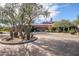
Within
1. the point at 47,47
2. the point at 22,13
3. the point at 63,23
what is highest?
the point at 22,13

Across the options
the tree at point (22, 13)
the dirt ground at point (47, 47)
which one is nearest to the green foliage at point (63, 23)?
the dirt ground at point (47, 47)

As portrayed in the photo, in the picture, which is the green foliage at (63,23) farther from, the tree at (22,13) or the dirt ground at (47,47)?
the tree at (22,13)

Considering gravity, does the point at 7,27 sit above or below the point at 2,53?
above

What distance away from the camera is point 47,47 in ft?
7.98

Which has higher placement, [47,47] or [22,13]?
[22,13]

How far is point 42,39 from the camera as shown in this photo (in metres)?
2.45

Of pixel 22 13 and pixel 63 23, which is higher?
pixel 22 13

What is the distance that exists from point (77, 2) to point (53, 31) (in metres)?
0.52

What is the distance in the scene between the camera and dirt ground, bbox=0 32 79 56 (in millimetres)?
2414

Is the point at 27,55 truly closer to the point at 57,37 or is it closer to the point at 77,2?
the point at 57,37

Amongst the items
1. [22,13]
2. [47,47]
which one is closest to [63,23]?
[47,47]

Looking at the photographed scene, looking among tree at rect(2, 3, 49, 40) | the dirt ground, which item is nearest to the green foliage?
the dirt ground

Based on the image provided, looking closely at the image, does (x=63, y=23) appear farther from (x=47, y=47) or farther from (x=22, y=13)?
(x=22, y=13)

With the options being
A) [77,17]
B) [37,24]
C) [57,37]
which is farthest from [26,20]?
[77,17]
